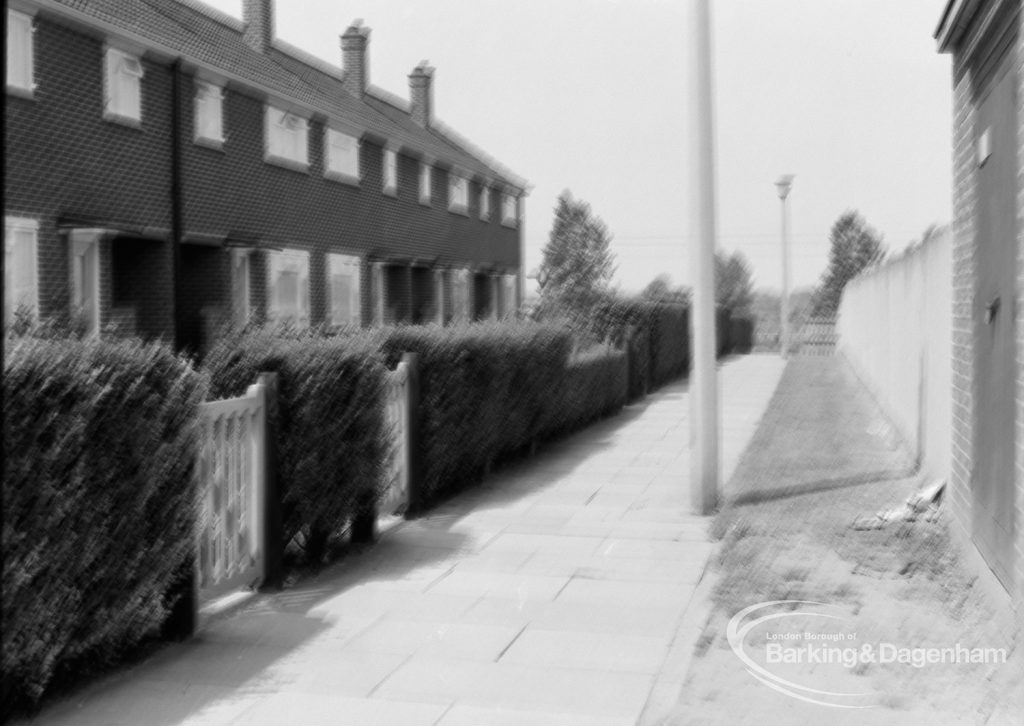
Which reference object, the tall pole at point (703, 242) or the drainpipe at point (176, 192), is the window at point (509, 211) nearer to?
the drainpipe at point (176, 192)

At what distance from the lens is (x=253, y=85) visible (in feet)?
76.6

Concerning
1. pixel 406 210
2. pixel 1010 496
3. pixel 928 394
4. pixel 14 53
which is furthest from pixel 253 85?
pixel 1010 496

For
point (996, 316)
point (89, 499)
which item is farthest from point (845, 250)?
point (89, 499)

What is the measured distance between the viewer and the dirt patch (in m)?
4.83

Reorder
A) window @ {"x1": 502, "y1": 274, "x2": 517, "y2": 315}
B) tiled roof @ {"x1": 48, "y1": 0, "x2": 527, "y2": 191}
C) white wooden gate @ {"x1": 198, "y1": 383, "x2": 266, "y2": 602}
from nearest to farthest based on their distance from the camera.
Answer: white wooden gate @ {"x1": 198, "y1": 383, "x2": 266, "y2": 602} → tiled roof @ {"x1": 48, "y1": 0, "x2": 527, "y2": 191} → window @ {"x1": 502, "y1": 274, "x2": 517, "y2": 315}

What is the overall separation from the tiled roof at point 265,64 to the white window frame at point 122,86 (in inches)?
17.1

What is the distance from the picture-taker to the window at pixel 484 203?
39.4m

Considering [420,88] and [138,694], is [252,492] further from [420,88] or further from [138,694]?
[420,88]

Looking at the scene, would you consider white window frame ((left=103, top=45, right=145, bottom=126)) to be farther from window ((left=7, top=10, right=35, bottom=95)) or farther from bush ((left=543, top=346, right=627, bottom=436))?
bush ((left=543, top=346, right=627, bottom=436))

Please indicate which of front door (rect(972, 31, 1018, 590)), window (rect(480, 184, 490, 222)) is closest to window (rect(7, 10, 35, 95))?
front door (rect(972, 31, 1018, 590))

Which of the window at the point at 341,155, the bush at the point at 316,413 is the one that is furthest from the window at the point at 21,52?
the bush at the point at 316,413

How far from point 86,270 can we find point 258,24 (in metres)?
12.6

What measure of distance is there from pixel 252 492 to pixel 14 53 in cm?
1238

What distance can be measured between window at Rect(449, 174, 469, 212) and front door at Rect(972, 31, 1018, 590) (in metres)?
29.2
